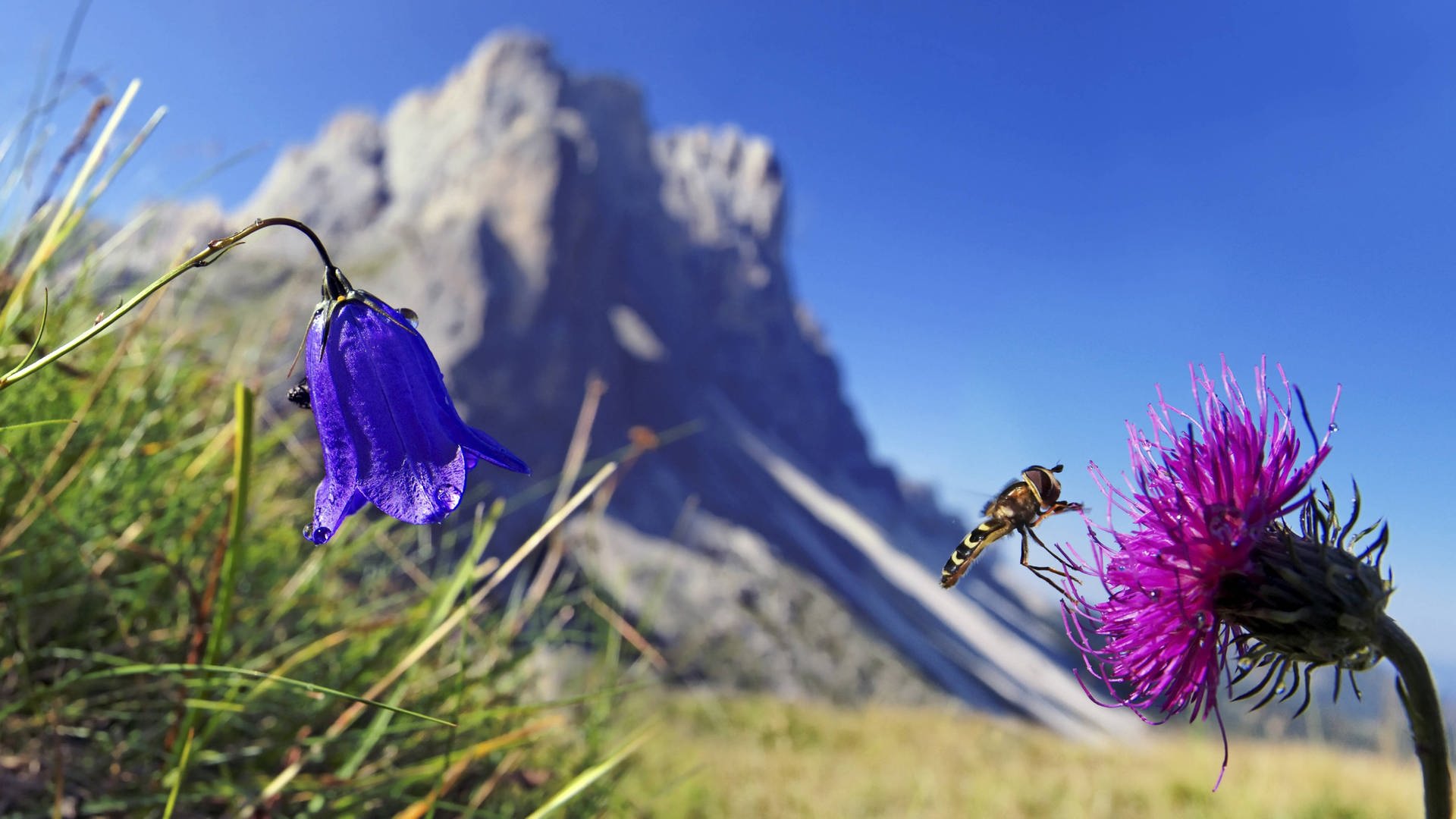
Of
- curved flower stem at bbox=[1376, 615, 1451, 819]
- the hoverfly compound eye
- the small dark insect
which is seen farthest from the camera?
the hoverfly compound eye

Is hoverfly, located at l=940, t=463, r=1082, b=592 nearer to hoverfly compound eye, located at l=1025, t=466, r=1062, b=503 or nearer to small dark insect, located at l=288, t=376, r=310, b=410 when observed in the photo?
hoverfly compound eye, located at l=1025, t=466, r=1062, b=503

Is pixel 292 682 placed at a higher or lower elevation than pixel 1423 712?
lower

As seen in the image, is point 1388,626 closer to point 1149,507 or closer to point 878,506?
point 1149,507

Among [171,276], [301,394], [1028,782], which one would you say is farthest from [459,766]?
[1028,782]

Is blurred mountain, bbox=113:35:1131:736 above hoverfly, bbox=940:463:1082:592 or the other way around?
above

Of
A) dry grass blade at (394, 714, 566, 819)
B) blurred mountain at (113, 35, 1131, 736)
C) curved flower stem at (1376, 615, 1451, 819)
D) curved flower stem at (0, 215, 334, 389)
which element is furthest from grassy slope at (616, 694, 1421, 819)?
blurred mountain at (113, 35, 1131, 736)

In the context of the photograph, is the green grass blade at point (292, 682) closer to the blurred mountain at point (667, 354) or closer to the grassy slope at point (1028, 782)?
the blurred mountain at point (667, 354)

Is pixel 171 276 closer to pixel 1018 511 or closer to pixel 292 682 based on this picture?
pixel 292 682
